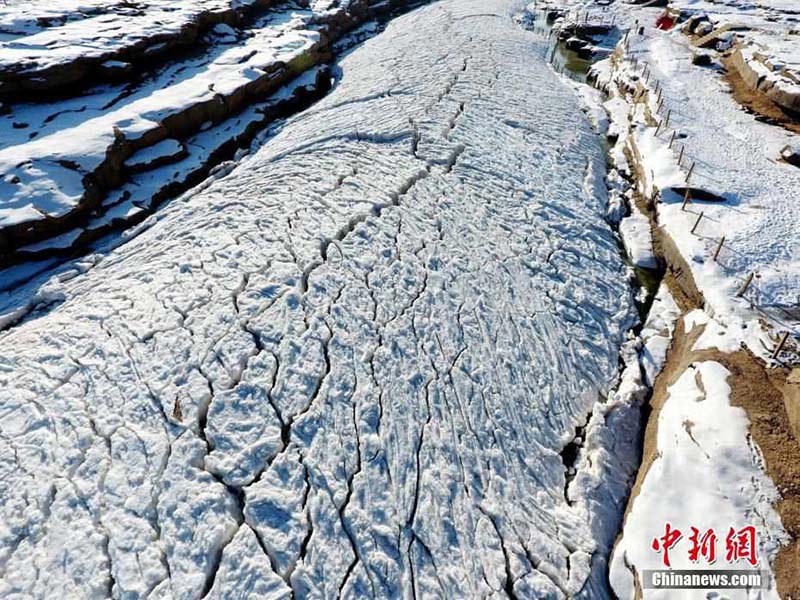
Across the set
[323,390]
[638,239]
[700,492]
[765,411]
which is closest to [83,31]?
[323,390]

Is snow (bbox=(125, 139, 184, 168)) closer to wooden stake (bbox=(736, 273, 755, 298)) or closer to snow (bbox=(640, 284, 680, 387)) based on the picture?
snow (bbox=(640, 284, 680, 387))

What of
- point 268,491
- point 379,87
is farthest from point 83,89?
point 268,491

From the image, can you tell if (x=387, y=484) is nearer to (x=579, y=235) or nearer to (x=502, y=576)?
(x=502, y=576)

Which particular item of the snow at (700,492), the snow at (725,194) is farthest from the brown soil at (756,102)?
the snow at (700,492)

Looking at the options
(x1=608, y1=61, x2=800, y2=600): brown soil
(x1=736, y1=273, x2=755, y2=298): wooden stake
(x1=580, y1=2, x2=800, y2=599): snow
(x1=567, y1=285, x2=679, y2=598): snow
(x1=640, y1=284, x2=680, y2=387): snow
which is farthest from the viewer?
(x1=736, y1=273, x2=755, y2=298): wooden stake

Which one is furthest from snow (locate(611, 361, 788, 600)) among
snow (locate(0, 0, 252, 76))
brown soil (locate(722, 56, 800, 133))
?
snow (locate(0, 0, 252, 76))

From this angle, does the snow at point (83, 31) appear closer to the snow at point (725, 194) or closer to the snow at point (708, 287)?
the snow at point (708, 287)
